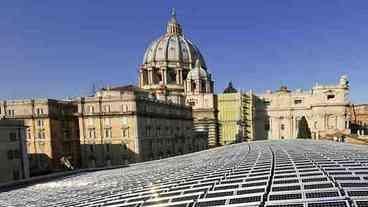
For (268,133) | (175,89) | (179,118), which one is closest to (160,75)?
(175,89)

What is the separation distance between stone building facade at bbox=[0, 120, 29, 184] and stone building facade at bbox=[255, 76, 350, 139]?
75.6m

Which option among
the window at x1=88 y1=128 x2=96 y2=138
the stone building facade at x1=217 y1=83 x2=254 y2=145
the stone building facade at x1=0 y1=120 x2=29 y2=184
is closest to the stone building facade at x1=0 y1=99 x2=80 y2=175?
the window at x1=88 y1=128 x2=96 y2=138

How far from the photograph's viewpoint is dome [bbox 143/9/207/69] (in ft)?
350

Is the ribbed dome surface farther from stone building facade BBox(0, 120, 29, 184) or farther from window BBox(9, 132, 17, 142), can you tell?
window BBox(9, 132, 17, 142)

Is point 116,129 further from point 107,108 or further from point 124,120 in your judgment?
point 107,108

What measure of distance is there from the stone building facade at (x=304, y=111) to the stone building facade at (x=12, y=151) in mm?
75631

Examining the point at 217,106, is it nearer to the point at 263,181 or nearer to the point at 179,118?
the point at 179,118

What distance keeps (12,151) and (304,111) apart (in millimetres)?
82904

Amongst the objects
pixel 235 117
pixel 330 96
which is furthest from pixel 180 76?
pixel 330 96

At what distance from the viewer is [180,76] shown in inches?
4166

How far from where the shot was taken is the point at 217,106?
95250mm

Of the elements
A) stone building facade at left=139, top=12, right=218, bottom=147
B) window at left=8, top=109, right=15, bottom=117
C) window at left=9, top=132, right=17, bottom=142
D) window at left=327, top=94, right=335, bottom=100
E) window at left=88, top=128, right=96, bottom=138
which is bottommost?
window at left=88, top=128, right=96, bottom=138

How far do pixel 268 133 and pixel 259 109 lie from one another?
29.0 feet

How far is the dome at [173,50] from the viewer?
10669 cm
